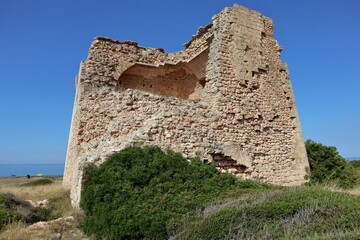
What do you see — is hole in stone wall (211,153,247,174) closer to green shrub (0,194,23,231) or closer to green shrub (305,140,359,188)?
green shrub (305,140,359,188)

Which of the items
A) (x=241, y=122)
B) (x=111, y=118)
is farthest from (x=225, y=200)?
(x=111, y=118)

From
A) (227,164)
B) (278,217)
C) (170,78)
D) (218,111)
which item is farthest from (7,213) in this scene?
(170,78)

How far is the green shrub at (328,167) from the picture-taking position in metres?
10.8

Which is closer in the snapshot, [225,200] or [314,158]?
[225,200]

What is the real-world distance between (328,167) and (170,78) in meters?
7.91

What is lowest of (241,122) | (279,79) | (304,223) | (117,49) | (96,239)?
(96,239)

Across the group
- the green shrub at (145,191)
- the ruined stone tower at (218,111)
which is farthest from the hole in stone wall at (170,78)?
the green shrub at (145,191)

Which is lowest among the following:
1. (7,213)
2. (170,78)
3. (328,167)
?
(7,213)

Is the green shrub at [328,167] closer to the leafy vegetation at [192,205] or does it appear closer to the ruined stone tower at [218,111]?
the ruined stone tower at [218,111]

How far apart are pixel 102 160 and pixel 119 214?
2.05 m

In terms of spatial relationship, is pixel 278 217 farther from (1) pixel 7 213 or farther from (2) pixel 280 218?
(1) pixel 7 213

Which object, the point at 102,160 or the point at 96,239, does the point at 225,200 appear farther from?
the point at 102,160

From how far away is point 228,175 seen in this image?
7.85 m

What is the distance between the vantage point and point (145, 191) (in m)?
6.51
